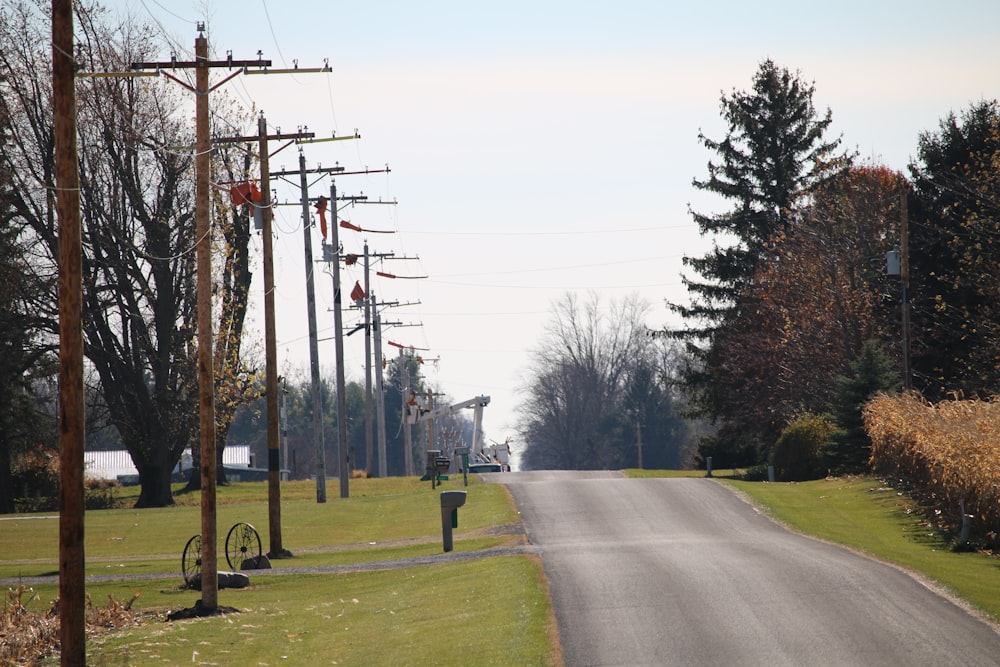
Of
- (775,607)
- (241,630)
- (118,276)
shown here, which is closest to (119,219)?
(118,276)

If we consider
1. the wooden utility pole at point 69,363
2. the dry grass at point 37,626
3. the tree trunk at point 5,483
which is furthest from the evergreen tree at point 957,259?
the tree trunk at point 5,483

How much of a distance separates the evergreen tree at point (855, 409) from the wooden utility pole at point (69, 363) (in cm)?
2717

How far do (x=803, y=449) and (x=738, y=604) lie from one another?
79.7ft

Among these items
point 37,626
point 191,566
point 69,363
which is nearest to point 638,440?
point 191,566

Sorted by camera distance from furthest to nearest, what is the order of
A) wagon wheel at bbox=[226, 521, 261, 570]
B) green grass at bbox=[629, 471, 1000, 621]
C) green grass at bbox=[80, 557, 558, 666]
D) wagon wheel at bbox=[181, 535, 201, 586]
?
wagon wheel at bbox=[226, 521, 261, 570] → wagon wheel at bbox=[181, 535, 201, 586] → green grass at bbox=[629, 471, 1000, 621] → green grass at bbox=[80, 557, 558, 666]

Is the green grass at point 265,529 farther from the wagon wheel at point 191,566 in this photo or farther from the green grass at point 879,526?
the green grass at point 879,526

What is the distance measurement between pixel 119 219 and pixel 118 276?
7.99ft

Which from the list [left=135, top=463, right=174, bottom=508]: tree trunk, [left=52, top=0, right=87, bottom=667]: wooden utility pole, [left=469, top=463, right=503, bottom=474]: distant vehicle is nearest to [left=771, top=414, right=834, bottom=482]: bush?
[left=469, top=463, right=503, bottom=474]: distant vehicle

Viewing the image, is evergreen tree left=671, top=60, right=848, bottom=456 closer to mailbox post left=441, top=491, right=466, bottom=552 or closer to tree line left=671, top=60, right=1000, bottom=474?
tree line left=671, top=60, right=1000, bottom=474

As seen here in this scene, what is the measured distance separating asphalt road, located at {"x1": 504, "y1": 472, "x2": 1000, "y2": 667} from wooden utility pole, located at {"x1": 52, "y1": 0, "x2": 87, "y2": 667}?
5907 mm

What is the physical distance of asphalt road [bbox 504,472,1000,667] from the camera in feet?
45.3

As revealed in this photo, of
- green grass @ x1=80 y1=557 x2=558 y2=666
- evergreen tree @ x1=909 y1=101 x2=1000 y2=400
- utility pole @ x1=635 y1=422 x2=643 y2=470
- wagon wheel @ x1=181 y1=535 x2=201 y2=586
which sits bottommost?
green grass @ x1=80 y1=557 x2=558 y2=666

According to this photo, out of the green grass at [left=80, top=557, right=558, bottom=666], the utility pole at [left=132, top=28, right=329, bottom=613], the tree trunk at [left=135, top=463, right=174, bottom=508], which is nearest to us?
the green grass at [left=80, top=557, right=558, bottom=666]

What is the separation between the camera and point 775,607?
1630 cm
